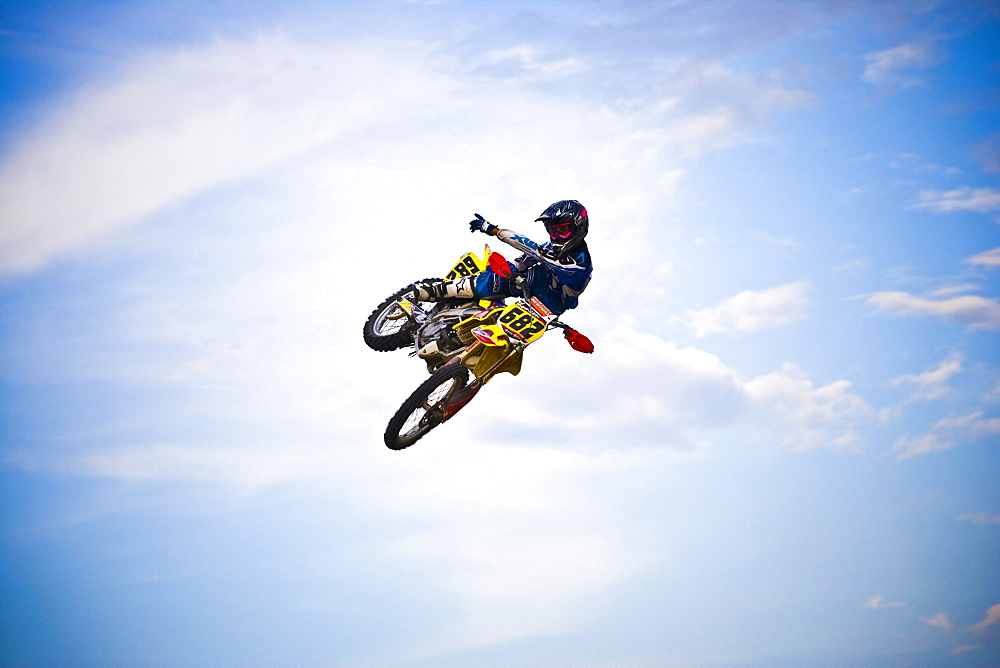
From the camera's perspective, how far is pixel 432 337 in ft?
53.6

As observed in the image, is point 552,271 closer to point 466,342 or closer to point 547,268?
point 547,268

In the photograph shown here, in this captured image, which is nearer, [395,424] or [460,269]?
[395,424]

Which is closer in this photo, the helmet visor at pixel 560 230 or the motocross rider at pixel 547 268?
the motocross rider at pixel 547 268

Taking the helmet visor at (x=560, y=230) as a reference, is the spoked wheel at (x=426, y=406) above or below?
below

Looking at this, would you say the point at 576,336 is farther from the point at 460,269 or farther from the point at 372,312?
the point at 372,312

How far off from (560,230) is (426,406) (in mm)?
3442

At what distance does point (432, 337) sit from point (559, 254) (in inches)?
99.2

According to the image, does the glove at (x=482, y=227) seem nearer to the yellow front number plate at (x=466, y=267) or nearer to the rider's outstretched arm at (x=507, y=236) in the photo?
the rider's outstretched arm at (x=507, y=236)

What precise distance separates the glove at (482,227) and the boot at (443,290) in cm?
163

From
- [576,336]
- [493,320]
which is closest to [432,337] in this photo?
[493,320]

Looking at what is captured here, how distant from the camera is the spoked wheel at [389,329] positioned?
17016 mm

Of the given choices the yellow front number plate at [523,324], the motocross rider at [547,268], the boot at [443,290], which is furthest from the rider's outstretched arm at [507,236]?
the boot at [443,290]

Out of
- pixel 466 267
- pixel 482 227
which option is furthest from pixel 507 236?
pixel 466 267

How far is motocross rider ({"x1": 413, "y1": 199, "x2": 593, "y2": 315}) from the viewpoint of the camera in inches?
606
